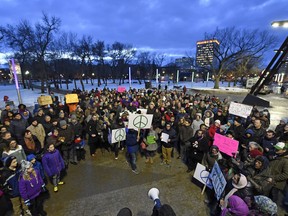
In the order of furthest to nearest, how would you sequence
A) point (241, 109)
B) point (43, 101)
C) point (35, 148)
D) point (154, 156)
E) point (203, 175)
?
point (43, 101), point (241, 109), point (154, 156), point (35, 148), point (203, 175)

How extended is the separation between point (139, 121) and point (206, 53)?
35825mm

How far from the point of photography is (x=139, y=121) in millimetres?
6410

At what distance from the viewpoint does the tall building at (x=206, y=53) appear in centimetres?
3572

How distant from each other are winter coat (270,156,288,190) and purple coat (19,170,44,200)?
566 cm

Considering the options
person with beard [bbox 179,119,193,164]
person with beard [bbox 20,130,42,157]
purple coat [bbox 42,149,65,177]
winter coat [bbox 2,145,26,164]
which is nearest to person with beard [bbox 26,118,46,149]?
person with beard [bbox 20,130,42,157]

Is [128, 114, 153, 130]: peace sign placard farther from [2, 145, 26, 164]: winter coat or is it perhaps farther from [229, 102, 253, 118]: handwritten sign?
[229, 102, 253, 118]: handwritten sign

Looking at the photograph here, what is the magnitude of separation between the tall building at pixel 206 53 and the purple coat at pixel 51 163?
119 feet

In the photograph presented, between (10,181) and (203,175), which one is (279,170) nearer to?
(203,175)

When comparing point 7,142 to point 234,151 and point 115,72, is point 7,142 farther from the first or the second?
point 115,72

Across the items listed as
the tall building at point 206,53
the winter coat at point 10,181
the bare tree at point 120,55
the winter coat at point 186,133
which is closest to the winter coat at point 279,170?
the winter coat at point 186,133

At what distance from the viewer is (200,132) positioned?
5.73 meters

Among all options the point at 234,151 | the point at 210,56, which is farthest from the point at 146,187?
the point at 210,56

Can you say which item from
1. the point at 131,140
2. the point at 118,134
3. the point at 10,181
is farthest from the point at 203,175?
the point at 10,181

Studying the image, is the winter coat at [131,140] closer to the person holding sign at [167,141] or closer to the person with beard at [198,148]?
the person holding sign at [167,141]
